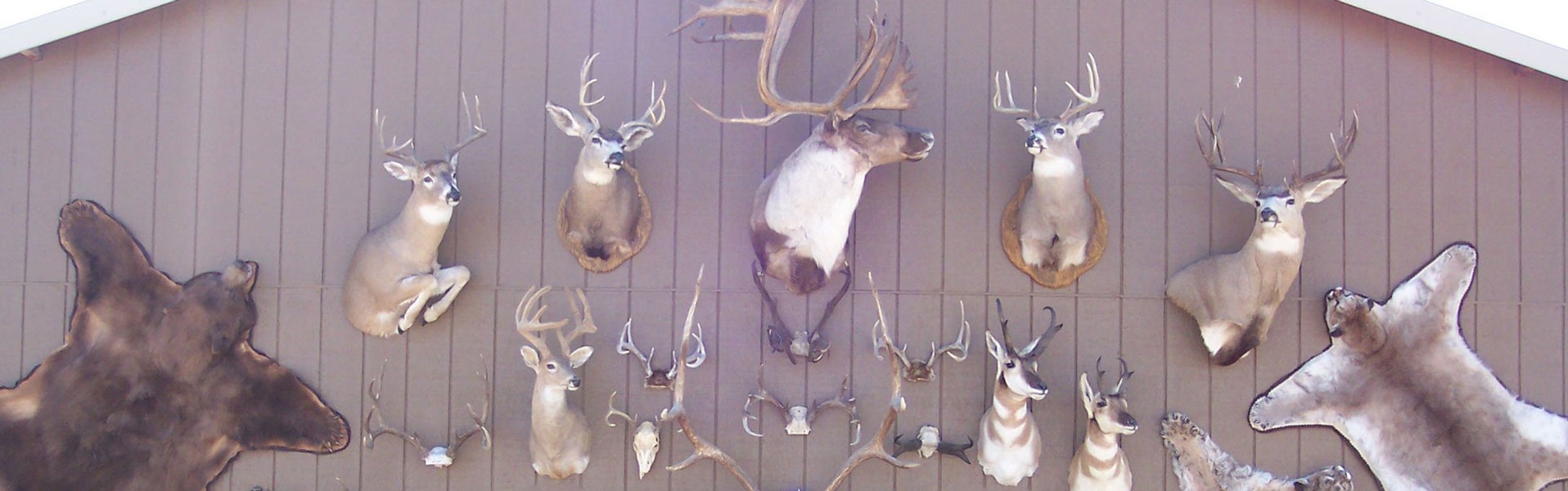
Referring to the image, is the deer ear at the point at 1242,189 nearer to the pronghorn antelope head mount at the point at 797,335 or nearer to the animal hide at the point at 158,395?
the pronghorn antelope head mount at the point at 797,335

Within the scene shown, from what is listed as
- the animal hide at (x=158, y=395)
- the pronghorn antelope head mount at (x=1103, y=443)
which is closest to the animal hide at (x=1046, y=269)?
the pronghorn antelope head mount at (x=1103, y=443)

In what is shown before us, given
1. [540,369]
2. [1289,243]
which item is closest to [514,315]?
[540,369]

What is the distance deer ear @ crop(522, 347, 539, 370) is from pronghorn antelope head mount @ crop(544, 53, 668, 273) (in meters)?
0.45

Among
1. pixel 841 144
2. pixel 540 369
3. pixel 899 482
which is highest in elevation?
pixel 841 144

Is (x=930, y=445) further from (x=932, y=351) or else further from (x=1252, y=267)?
(x=1252, y=267)

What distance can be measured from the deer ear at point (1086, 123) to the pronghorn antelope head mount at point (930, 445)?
1.25 meters

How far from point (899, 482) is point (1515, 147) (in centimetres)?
278

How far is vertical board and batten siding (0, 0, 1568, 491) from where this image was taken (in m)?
4.55

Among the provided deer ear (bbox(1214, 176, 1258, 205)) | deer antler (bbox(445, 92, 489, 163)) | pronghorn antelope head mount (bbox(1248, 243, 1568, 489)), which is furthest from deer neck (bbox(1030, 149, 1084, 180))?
deer antler (bbox(445, 92, 489, 163))

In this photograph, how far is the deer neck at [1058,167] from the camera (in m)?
4.37

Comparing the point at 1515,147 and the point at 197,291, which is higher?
the point at 1515,147

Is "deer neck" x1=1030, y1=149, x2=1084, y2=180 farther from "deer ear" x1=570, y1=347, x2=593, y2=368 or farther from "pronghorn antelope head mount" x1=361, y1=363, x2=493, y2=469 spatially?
"pronghorn antelope head mount" x1=361, y1=363, x2=493, y2=469

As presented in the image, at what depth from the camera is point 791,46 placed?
15.3 feet

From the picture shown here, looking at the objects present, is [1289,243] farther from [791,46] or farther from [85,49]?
[85,49]
